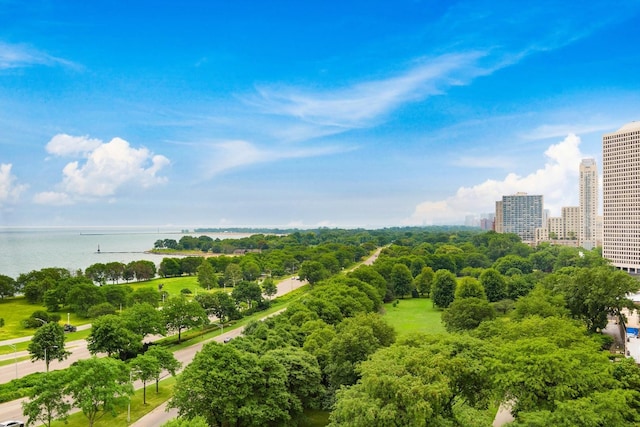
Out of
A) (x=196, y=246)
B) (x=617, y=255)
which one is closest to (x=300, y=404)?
(x=617, y=255)

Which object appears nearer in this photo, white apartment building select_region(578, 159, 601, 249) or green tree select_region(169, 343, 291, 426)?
green tree select_region(169, 343, 291, 426)

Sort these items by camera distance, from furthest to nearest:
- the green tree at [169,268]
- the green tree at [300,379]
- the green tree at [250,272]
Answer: the green tree at [169,268] < the green tree at [250,272] < the green tree at [300,379]

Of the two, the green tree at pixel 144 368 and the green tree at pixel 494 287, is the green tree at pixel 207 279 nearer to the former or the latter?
the green tree at pixel 494 287

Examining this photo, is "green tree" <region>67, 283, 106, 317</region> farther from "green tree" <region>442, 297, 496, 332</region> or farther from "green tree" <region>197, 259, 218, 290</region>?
"green tree" <region>442, 297, 496, 332</region>

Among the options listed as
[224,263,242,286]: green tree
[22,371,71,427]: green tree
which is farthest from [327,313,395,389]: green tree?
[224,263,242,286]: green tree

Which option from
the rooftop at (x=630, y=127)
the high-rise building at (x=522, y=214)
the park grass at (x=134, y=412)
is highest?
the rooftop at (x=630, y=127)

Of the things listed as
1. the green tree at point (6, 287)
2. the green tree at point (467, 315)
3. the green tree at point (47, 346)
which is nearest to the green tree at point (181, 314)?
the green tree at point (47, 346)
